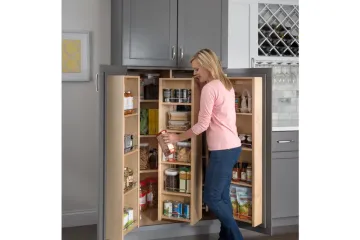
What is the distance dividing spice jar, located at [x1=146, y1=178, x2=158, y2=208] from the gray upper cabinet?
110 centimetres

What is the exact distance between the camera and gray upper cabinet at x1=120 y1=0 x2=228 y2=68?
3.34 metres

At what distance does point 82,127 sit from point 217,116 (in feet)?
4.77

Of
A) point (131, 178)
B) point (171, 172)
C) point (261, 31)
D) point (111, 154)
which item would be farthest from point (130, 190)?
point (261, 31)

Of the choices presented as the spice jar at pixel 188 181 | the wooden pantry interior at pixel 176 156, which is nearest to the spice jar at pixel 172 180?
the wooden pantry interior at pixel 176 156

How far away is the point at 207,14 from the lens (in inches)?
141

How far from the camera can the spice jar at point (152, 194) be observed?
3815 millimetres

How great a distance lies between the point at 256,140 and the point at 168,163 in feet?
2.51

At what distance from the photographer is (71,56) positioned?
3.88m

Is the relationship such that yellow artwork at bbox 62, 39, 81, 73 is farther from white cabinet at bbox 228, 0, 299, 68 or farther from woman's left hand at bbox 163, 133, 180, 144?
white cabinet at bbox 228, 0, 299, 68

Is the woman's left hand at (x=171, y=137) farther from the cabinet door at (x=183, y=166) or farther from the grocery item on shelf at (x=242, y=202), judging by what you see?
the grocery item on shelf at (x=242, y=202)

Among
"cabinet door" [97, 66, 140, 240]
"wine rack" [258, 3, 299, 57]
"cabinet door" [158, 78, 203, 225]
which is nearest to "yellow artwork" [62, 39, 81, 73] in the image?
"cabinet door" [158, 78, 203, 225]

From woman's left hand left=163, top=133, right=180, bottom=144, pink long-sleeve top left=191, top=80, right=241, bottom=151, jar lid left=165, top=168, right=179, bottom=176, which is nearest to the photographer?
pink long-sleeve top left=191, top=80, right=241, bottom=151

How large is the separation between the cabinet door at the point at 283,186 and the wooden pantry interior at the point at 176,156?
39cm
